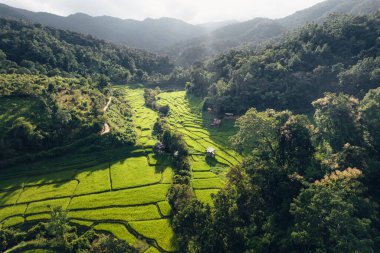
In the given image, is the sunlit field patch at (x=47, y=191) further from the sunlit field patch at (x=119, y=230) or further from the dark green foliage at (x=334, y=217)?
the dark green foliage at (x=334, y=217)

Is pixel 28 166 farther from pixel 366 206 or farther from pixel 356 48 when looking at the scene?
pixel 356 48

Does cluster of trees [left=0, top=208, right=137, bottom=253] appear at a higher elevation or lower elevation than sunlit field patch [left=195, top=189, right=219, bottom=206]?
higher

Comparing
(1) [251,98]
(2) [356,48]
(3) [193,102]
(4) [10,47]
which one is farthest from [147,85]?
(2) [356,48]

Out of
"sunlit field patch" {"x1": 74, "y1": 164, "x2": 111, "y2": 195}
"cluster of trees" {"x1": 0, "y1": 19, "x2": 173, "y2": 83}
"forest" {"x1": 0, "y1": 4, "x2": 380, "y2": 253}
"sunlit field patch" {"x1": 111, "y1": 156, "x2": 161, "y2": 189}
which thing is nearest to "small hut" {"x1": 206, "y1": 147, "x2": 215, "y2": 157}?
"forest" {"x1": 0, "y1": 4, "x2": 380, "y2": 253}

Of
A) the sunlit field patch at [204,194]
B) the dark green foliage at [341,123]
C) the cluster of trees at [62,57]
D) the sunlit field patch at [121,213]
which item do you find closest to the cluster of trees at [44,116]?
the cluster of trees at [62,57]

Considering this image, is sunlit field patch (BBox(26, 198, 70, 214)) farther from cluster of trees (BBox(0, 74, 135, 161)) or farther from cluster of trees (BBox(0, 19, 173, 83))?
cluster of trees (BBox(0, 19, 173, 83))
